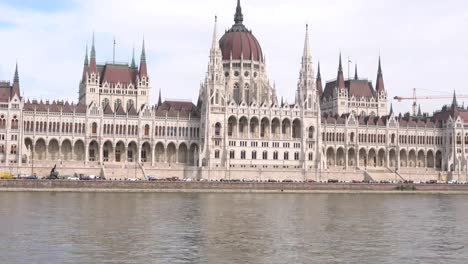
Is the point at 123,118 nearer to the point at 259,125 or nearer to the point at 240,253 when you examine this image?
the point at 259,125

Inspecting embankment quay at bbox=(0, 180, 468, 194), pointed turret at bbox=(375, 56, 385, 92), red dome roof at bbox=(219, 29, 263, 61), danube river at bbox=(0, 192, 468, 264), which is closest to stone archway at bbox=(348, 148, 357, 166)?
embankment quay at bbox=(0, 180, 468, 194)

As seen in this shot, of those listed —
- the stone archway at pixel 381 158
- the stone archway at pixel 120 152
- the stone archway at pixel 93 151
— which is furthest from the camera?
the stone archway at pixel 381 158

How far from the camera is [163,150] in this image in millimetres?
135750

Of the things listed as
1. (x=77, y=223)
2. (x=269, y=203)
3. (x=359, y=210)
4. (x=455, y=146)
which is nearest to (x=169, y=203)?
(x=269, y=203)

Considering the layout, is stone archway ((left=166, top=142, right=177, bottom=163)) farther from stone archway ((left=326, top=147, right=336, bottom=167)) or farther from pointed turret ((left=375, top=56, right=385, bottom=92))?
pointed turret ((left=375, top=56, right=385, bottom=92))

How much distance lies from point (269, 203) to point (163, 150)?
48.1 metres

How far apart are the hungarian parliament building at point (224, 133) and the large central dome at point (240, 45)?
0.22m

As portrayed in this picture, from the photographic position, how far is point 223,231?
2319 inches

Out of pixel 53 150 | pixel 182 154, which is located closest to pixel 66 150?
pixel 53 150

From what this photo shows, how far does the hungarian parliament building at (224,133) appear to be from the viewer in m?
127

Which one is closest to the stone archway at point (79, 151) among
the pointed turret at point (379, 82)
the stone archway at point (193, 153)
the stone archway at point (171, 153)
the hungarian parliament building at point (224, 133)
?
the hungarian parliament building at point (224, 133)

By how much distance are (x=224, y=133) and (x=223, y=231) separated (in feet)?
247

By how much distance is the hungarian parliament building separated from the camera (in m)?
127

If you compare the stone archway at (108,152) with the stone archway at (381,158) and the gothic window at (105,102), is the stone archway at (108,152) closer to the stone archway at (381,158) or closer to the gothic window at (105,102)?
the gothic window at (105,102)
